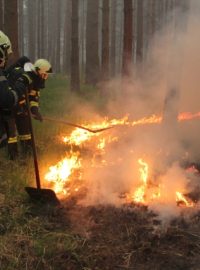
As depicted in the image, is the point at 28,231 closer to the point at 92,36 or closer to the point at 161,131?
the point at 161,131

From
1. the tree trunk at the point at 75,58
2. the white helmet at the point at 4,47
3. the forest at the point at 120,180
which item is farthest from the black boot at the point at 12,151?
the tree trunk at the point at 75,58

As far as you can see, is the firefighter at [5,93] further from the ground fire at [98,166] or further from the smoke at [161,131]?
the smoke at [161,131]

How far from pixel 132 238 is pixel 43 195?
1.46m

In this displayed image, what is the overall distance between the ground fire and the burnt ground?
1.18 feet

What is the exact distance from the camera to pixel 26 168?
22.2 feet

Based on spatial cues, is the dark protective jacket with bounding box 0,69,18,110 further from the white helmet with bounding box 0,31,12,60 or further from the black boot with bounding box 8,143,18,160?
the black boot with bounding box 8,143,18,160

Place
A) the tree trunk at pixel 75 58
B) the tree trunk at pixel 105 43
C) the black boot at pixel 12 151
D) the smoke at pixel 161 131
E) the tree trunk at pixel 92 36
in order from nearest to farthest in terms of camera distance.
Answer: the smoke at pixel 161 131 < the black boot at pixel 12 151 < the tree trunk at pixel 105 43 < the tree trunk at pixel 75 58 < the tree trunk at pixel 92 36

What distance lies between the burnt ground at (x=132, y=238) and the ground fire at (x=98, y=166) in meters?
0.36

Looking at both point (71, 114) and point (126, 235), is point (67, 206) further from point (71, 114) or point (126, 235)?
point (71, 114)

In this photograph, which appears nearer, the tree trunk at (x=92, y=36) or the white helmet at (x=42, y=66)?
the white helmet at (x=42, y=66)

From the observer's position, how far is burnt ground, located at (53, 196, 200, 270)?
4391 millimetres

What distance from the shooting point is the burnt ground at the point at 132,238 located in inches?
173

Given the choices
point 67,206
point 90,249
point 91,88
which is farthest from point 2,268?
point 91,88

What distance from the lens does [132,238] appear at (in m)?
4.89
